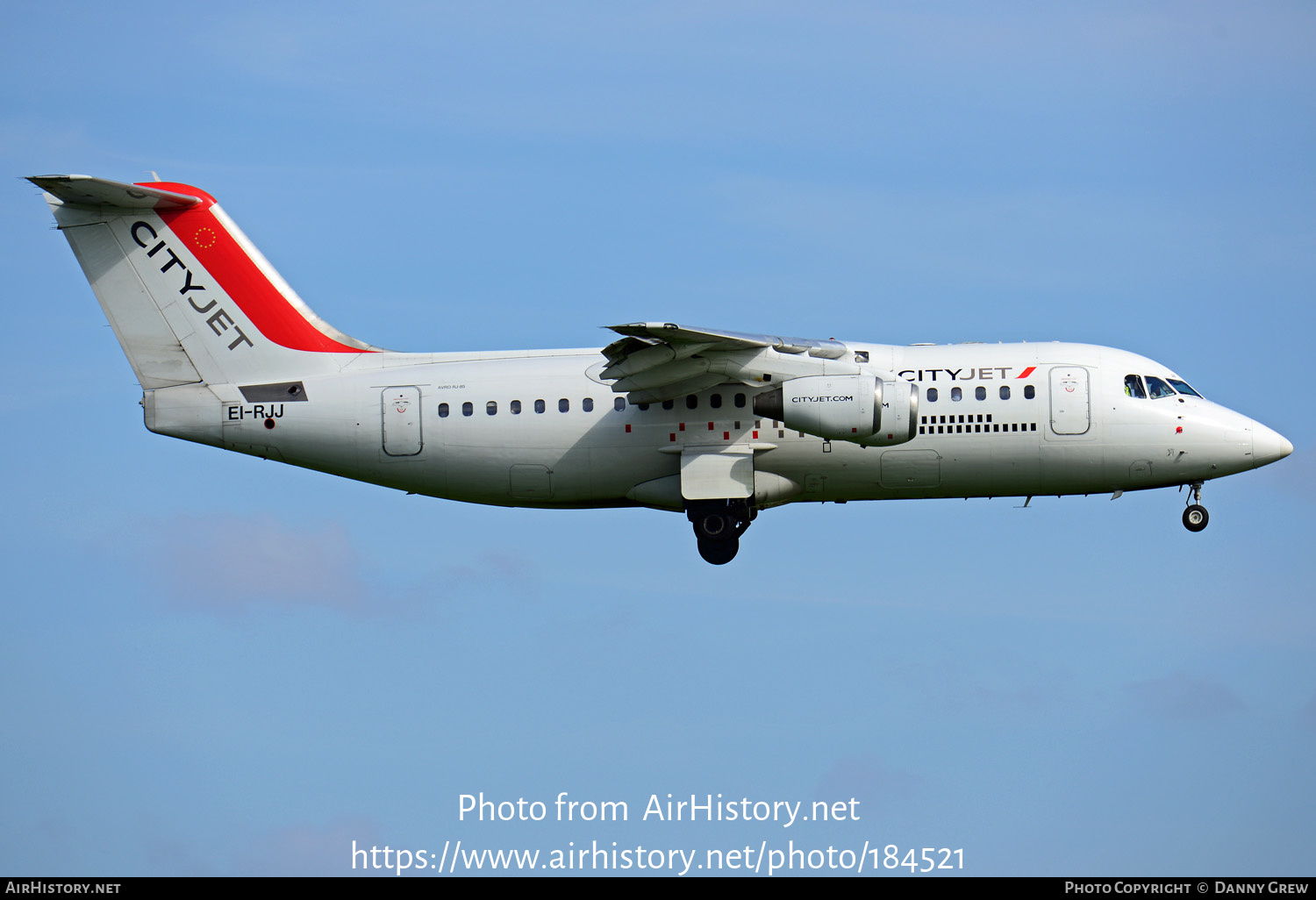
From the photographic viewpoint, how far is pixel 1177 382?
86.2 ft

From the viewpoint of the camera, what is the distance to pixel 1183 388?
26.3 m

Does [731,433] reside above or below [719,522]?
above

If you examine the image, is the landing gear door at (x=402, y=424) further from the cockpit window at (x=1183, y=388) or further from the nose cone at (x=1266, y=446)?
the nose cone at (x=1266, y=446)

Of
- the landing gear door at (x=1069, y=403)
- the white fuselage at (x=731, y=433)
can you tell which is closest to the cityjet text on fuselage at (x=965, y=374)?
the white fuselage at (x=731, y=433)

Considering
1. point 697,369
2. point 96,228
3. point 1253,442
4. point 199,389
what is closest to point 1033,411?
point 1253,442

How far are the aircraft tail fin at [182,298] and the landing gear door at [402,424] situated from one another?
4.63 feet

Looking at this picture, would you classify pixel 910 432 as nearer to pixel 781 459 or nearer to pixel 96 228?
pixel 781 459

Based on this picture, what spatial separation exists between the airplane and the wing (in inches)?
1.4

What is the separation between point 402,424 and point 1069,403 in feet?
35.2

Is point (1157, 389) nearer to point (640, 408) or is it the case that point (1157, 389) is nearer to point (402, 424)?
point (640, 408)

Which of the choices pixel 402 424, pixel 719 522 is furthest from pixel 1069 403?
pixel 402 424
